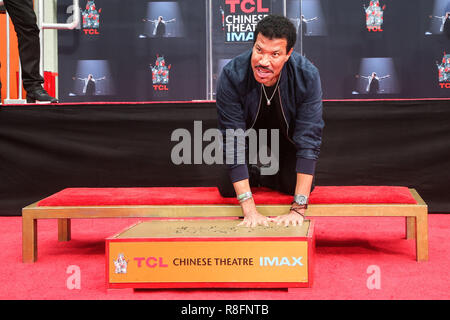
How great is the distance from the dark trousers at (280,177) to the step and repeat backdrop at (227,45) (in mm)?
2202

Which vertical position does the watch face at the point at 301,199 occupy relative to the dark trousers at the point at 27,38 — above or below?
below

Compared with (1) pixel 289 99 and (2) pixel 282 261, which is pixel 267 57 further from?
(2) pixel 282 261

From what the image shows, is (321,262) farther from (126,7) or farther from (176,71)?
(126,7)

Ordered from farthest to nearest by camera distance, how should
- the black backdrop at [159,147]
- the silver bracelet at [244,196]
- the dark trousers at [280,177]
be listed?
the black backdrop at [159,147]
the dark trousers at [280,177]
the silver bracelet at [244,196]

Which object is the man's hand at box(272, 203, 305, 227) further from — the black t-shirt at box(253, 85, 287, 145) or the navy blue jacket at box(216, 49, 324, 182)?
the black t-shirt at box(253, 85, 287, 145)

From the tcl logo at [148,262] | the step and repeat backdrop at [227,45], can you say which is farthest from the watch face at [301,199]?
the step and repeat backdrop at [227,45]

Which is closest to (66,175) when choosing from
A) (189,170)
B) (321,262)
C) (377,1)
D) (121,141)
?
(121,141)

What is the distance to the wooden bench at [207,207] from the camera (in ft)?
5.87

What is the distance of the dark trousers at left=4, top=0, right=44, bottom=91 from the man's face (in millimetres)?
1673

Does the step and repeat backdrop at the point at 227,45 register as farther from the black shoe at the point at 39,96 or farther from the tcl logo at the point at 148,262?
the tcl logo at the point at 148,262

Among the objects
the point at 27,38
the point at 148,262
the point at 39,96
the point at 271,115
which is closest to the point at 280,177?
the point at 271,115

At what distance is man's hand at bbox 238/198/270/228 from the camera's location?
1.65m

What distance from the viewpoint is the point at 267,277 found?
142 centimetres

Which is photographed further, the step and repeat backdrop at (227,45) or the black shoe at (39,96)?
the step and repeat backdrop at (227,45)
